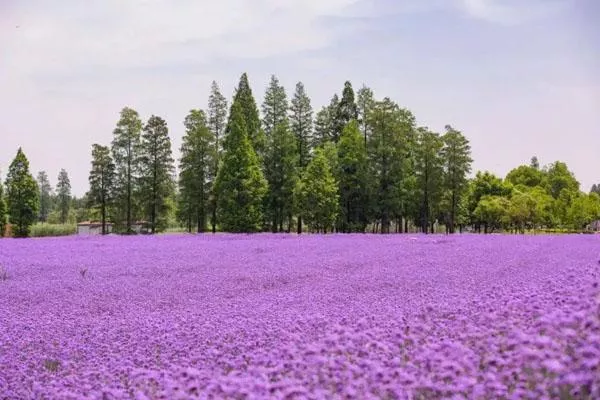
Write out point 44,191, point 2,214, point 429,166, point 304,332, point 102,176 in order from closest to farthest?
point 304,332 < point 429,166 < point 102,176 < point 2,214 < point 44,191

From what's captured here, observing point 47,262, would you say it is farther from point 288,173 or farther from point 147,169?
point 147,169

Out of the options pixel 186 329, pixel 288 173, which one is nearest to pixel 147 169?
pixel 288 173

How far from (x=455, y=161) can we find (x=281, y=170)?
13.5m

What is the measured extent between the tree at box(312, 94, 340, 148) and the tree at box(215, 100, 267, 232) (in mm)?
12214

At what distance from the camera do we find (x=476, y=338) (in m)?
4.48

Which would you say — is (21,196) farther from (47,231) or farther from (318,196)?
(318,196)

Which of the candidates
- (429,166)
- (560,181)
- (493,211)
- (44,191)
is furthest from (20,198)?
(44,191)

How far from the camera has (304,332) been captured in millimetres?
5371

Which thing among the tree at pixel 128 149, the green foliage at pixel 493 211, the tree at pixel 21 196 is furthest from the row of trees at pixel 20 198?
the green foliage at pixel 493 211

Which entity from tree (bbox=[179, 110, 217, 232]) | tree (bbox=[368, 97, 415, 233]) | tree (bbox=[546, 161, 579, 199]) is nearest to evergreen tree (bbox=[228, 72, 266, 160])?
tree (bbox=[179, 110, 217, 232])

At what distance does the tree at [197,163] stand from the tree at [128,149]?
12.3 feet

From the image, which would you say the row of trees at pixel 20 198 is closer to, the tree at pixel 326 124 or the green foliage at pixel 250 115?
the green foliage at pixel 250 115

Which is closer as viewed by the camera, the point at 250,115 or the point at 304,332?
the point at 304,332

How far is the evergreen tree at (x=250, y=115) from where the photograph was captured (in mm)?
48094
